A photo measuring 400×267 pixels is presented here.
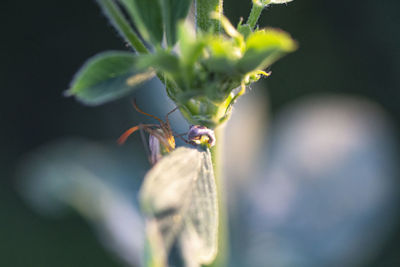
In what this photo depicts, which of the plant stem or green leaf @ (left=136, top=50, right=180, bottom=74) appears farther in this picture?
the plant stem

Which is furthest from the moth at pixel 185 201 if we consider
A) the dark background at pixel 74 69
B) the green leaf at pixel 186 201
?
the dark background at pixel 74 69

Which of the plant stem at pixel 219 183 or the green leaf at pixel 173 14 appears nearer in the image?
the green leaf at pixel 173 14

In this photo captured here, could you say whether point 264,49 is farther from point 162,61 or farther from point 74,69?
point 74,69

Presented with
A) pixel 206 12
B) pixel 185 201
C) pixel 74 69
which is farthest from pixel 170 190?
pixel 74 69

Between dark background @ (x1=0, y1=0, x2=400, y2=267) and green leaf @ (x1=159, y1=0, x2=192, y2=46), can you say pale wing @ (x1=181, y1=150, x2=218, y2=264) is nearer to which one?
green leaf @ (x1=159, y1=0, x2=192, y2=46)

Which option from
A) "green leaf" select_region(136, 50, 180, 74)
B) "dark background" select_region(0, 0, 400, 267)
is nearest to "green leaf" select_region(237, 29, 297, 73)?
"green leaf" select_region(136, 50, 180, 74)

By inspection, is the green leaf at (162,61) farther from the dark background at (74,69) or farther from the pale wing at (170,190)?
the dark background at (74,69)
